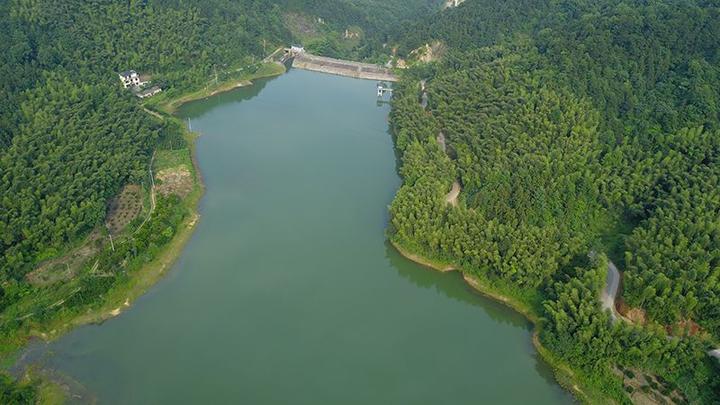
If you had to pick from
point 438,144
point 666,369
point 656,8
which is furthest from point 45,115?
point 656,8

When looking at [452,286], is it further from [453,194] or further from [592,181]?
[592,181]

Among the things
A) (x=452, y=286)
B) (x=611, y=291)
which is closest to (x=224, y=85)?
(x=452, y=286)

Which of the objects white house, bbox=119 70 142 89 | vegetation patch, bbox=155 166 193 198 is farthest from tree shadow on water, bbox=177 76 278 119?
vegetation patch, bbox=155 166 193 198

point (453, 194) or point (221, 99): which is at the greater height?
point (221, 99)

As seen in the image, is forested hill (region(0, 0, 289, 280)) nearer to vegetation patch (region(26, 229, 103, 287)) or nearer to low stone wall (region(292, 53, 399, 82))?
vegetation patch (region(26, 229, 103, 287))

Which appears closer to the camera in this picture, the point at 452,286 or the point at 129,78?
the point at 452,286

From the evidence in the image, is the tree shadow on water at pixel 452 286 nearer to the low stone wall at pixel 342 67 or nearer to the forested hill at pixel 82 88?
the forested hill at pixel 82 88
